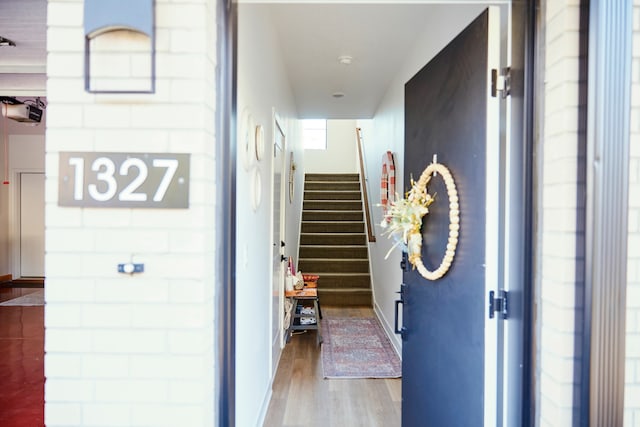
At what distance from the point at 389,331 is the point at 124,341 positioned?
9.85ft

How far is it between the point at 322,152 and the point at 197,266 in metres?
7.15

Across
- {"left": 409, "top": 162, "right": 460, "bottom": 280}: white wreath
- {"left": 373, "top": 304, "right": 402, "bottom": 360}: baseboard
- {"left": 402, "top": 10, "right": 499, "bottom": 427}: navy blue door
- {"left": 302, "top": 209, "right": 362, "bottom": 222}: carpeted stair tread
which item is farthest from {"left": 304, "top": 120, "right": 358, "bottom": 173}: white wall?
{"left": 409, "top": 162, "right": 460, "bottom": 280}: white wreath

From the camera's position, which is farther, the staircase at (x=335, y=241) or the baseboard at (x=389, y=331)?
the staircase at (x=335, y=241)

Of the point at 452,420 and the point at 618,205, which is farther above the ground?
the point at 618,205

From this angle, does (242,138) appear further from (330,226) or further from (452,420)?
(330,226)

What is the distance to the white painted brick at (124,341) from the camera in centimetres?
106

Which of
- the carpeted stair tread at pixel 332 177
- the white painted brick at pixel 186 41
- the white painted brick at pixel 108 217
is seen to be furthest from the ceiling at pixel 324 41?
the carpeted stair tread at pixel 332 177

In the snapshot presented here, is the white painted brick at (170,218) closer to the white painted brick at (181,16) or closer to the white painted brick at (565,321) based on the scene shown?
the white painted brick at (181,16)

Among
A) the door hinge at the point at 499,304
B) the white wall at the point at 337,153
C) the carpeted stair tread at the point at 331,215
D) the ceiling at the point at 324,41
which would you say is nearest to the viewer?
the door hinge at the point at 499,304

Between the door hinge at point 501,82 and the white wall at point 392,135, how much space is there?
0.68 meters

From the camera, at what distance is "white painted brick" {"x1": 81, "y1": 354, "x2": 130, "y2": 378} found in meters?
1.06

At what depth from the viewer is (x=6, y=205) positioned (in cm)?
635

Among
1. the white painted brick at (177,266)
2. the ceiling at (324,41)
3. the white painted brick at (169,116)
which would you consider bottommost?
the white painted brick at (177,266)

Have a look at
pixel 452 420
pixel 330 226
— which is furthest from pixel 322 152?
pixel 452 420
